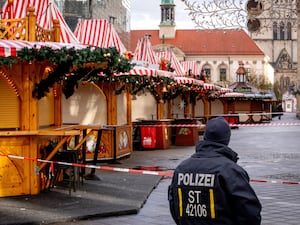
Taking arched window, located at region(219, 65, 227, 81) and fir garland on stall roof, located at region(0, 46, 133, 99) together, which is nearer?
fir garland on stall roof, located at region(0, 46, 133, 99)

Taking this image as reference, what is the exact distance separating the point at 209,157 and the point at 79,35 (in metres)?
18.5

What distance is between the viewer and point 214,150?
4684 millimetres

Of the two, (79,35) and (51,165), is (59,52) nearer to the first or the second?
(51,165)

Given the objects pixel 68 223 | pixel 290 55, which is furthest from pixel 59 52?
pixel 290 55

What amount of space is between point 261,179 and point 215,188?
10.2 meters

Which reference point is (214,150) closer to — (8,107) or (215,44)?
(8,107)

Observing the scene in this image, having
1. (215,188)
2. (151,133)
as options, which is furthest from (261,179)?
(215,188)

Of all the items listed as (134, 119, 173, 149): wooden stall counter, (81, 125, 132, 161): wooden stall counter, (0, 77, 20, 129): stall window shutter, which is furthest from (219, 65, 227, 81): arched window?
(0, 77, 20, 129): stall window shutter

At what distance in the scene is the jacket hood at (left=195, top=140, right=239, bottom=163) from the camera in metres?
4.67

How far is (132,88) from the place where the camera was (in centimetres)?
2198

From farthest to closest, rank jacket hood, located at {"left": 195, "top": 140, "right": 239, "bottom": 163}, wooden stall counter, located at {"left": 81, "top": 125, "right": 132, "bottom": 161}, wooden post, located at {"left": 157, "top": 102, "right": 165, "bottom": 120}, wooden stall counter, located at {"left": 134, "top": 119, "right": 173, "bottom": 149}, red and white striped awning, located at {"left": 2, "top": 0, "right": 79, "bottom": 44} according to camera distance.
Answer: wooden post, located at {"left": 157, "top": 102, "right": 165, "bottom": 120}, wooden stall counter, located at {"left": 134, "top": 119, "right": 173, "bottom": 149}, wooden stall counter, located at {"left": 81, "top": 125, "right": 132, "bottom": 161}, red and white striped awning, located at {"left": 2, "top": 0, "right": 79, "bottom": 44}, jacket hood, located at {"left": 195, "top": 140, "right": 239, "bottom": 163}

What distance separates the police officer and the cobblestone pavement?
4740 mm

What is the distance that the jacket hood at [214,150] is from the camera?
4673 millimetres

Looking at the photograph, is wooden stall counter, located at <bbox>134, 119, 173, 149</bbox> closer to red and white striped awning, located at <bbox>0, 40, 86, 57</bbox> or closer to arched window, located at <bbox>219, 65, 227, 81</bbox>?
red and white striped awning, located at <bbox>0, 40, 86, 57</bbox>
